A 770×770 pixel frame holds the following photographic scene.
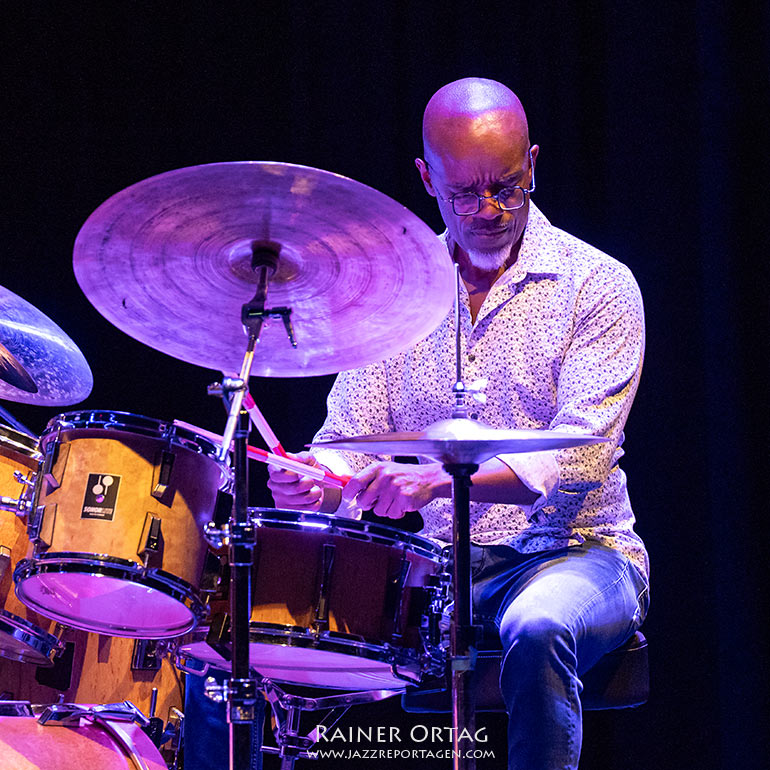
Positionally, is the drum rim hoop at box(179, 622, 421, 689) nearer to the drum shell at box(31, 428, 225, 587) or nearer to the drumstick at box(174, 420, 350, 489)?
the drum shell at box(31, 428, 225, 587)

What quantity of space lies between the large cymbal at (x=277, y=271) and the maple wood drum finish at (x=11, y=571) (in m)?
0.46

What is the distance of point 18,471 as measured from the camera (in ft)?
6.91

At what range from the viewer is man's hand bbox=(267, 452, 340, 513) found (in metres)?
2.00

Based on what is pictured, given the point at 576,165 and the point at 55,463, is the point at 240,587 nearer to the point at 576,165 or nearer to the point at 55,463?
the point at 55,463

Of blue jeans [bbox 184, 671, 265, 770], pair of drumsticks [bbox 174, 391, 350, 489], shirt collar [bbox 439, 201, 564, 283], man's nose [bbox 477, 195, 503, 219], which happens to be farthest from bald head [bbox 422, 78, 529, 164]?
blue jeans [bbox 184, 671, 265, 770]

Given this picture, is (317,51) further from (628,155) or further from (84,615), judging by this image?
(84,615)

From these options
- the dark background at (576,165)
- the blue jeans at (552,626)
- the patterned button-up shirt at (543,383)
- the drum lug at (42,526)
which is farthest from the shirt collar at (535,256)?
the drum lug at (42,526)

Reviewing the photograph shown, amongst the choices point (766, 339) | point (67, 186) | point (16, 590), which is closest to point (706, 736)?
point (766, 339)

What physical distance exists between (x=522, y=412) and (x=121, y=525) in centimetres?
101

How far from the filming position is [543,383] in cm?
237

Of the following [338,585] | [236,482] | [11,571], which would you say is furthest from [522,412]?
[11,571]

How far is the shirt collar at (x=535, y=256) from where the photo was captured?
2.46 m

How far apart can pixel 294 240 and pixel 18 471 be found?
83cm

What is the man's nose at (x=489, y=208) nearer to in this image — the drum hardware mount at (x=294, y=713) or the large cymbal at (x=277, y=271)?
the large cymbal at (x=277, y=271)
